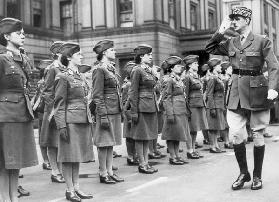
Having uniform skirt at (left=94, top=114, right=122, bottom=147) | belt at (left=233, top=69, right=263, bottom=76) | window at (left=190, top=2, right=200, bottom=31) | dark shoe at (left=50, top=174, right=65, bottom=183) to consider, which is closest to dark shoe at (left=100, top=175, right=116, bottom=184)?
uniform skirt at (left=94, top=114, right=122, bottom=147)

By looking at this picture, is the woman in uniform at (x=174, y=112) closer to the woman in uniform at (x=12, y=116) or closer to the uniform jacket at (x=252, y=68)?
the uniform jacket at (x=252, y=68)

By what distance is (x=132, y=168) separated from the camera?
938 centimetres

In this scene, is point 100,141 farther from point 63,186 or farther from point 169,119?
point 169,119

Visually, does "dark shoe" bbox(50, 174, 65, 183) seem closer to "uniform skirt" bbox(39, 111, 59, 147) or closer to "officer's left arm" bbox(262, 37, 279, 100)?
"uniform skirt" bbox(39, 111, 59, 147)

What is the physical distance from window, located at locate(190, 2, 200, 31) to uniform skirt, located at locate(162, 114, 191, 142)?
2881cm

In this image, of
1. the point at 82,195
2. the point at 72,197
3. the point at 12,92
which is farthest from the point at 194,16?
the point at 12,92

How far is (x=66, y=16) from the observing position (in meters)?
34.7

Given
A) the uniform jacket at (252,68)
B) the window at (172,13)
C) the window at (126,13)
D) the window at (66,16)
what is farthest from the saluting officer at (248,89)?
the window at (66,16)

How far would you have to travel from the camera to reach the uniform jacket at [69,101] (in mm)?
6480

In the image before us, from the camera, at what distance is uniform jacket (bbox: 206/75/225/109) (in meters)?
11.9

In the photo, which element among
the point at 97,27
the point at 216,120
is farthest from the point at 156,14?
the point at 216,120

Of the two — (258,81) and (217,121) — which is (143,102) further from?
(217,121)

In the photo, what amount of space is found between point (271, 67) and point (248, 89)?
41 cm

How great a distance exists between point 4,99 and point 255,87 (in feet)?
10.5
